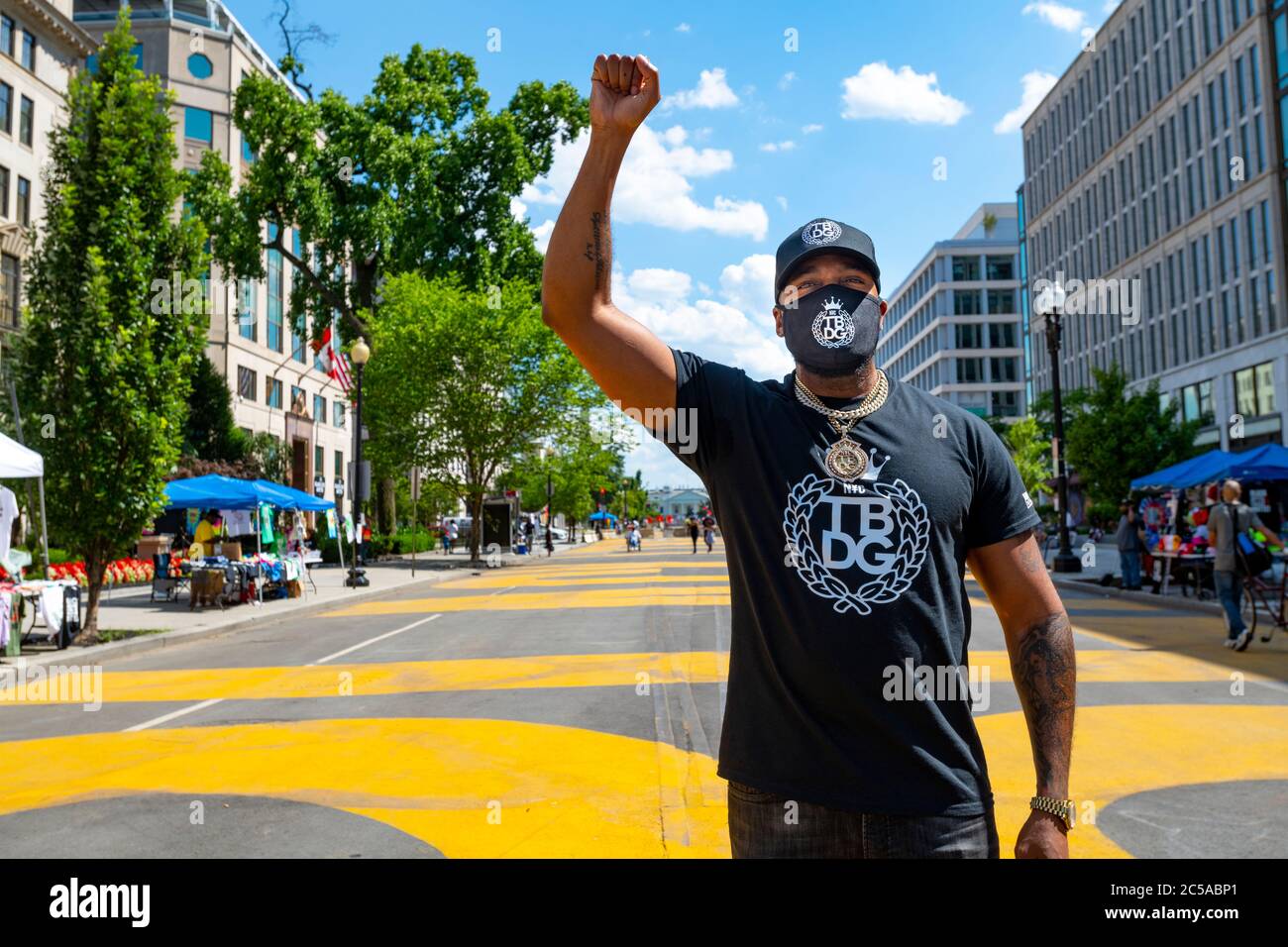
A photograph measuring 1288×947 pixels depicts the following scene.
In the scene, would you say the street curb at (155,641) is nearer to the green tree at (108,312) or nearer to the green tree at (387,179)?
the green tree at (108,312)

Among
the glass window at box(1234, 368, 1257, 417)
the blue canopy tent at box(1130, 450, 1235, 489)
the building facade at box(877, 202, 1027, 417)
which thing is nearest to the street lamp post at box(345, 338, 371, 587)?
the blue canopy tent at box(1130, 450, 1235, 489)

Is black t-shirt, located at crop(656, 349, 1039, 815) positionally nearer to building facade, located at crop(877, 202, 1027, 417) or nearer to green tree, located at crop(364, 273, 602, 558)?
green tree, located at crop(364, 273, 602, 558)

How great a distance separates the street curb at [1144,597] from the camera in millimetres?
16386

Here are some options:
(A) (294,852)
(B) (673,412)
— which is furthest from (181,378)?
(B) (673,412)

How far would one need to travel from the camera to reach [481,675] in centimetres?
1035

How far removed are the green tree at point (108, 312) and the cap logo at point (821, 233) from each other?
1414 cm

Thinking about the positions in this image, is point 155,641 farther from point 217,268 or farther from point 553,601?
point 217,268

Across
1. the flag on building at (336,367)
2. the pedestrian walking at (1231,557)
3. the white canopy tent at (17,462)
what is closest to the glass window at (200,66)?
the flag on building at (336,367)

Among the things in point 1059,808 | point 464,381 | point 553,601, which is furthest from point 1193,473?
point 464,381

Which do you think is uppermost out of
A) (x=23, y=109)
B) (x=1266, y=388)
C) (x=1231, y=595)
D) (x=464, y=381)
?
(x=23, y=109)

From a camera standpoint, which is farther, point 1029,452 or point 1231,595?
point 1029,452

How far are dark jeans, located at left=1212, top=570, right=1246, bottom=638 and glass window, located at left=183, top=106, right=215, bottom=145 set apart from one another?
50.4m

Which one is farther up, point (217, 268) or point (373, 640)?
point (217, 268)

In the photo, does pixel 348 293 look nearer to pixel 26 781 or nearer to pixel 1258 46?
pixel 26 781
